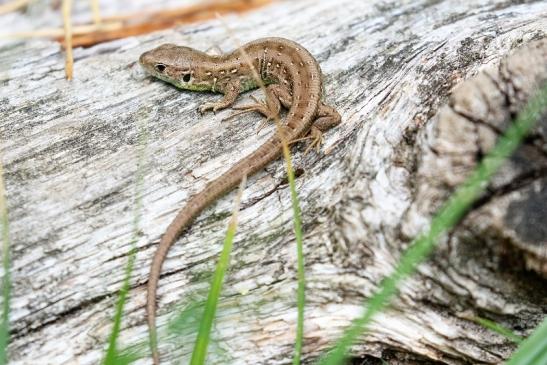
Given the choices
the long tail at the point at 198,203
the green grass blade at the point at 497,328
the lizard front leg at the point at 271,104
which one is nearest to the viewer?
the green grass blade at the point at 497,328

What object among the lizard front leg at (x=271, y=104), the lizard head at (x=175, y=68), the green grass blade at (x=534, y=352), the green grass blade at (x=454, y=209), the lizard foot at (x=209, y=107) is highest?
the lizard head at (x=175, y=68)

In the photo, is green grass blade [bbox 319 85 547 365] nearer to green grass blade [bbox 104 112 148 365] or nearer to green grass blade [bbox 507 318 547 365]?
green grass blade [bbox 507 318 547 365]

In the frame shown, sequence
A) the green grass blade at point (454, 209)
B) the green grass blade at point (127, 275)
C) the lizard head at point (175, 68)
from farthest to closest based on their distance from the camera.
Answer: the lizard head at point (175, 68), the green grass blade at point (127, 275), the green grass blade at point (454, 209)

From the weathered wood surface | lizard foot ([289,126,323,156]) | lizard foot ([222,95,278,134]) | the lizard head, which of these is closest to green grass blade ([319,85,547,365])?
the weathered wood surface

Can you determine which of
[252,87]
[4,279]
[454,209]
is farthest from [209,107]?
[454,209]

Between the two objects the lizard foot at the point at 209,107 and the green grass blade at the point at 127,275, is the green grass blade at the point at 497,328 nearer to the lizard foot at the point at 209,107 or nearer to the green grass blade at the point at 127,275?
the green grass blade at the point at 127,275

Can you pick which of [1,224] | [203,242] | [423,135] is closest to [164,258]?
[203,242]

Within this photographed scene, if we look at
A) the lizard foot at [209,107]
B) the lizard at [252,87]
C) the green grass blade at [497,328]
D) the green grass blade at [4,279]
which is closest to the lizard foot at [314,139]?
the lizard at [252,87]
